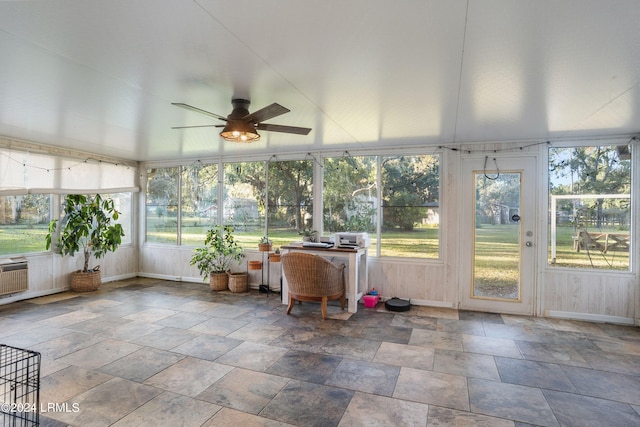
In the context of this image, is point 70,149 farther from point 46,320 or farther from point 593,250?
point 593,250

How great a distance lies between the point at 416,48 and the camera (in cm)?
208

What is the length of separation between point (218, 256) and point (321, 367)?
3.70 metres

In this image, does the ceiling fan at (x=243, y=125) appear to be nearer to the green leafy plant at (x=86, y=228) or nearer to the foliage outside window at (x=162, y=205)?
the green leafy plant at (x=86, y=228)

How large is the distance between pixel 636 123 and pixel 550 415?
10.9 ft

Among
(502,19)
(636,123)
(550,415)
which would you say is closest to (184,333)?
(550,415)

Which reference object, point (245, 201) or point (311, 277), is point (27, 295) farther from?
point (311, 277)

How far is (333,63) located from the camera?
2305 millimetres

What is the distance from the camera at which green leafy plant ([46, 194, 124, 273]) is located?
5.37 m

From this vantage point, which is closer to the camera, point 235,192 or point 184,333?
point 184,333

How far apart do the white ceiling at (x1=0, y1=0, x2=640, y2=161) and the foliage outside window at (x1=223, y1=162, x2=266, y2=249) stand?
7.20 feet

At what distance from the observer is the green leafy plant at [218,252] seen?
19.1ft

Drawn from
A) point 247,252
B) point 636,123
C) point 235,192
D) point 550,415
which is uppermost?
point 636,123

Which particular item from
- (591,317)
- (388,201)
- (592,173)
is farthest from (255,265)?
(592,173)

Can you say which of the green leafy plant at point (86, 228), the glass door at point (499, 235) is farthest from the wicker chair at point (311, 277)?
the green leafy plant at point (86, 228)
